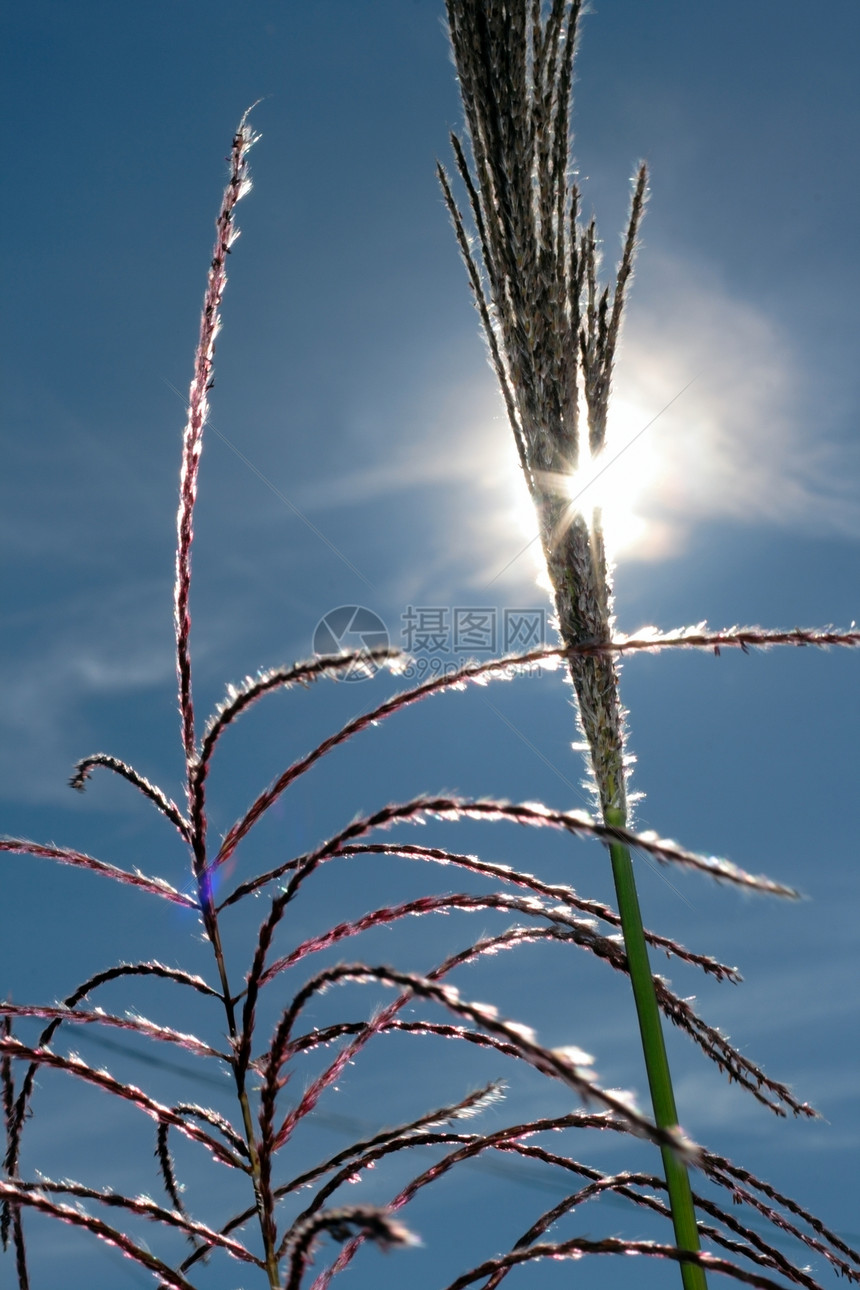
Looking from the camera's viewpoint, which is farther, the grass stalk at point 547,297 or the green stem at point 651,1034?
the grass stalk at point 547,297

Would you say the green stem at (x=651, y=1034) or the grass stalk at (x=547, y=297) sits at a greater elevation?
the grass stalk at (x=547, y=297)

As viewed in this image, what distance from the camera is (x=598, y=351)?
64.2 inches

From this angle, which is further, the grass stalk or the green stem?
the grass stalk

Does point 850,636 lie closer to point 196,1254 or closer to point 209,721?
point 209,721

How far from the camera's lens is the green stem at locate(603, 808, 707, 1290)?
1.30 metres

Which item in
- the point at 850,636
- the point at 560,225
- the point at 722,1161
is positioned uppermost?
the point at 560,225

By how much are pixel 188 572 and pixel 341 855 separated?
0.36 meters

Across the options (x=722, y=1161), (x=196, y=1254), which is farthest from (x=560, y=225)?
(x=196, y=1254)

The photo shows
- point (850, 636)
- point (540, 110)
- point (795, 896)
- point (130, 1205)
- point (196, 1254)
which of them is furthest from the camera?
point (540, 110)

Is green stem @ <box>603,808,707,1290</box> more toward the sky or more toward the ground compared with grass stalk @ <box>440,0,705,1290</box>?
more toward the ground

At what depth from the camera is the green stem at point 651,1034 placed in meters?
1.30

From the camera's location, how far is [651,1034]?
4.55ft

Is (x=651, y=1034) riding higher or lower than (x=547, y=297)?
lower

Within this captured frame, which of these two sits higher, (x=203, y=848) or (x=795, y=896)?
(x=203, y=848)
